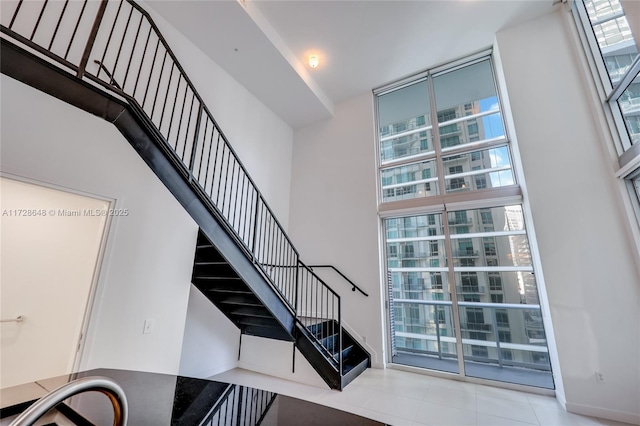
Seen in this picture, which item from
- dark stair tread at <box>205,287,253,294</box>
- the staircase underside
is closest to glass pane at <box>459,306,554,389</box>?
the staircase underside

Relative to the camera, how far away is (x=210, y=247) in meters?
2.82

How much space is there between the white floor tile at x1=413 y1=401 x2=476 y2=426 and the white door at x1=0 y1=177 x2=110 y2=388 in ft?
11.7

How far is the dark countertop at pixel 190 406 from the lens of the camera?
100cm

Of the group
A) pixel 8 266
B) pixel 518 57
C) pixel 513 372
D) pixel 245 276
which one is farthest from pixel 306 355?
pixel 518 57

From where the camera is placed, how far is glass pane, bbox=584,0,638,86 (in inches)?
117

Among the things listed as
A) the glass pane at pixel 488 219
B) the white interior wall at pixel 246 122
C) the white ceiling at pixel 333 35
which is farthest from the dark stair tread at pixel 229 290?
the white ceiling at pixel 333 35

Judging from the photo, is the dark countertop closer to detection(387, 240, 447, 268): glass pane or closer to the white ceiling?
detection(387, 240, 447, 268): glass pane

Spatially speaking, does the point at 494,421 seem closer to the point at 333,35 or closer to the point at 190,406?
the point at 190,406

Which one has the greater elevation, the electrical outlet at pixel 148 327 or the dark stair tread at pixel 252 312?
the dark stair tread at pixel 252 312

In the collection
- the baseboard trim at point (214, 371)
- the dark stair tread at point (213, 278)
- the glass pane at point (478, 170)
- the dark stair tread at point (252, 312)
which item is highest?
the glass pane at point (478, 170)

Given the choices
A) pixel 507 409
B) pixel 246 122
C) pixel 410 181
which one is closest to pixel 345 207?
pixel 410 181

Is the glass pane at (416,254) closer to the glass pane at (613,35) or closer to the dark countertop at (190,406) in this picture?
the glass pane at (613,35)

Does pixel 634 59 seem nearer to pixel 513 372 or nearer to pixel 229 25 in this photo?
pixel 513 372

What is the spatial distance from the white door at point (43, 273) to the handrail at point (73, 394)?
242 centimetres
